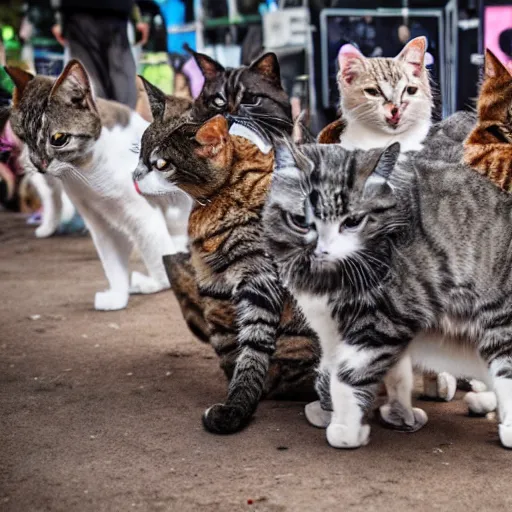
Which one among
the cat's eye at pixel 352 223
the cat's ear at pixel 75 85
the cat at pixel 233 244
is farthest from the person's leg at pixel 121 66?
the cat's eye at pixel 352 223

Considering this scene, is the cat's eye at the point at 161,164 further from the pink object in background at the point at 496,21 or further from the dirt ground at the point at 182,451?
the pink object in background at the point at 496,21

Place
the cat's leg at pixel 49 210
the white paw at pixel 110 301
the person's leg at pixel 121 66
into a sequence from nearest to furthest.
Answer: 1. the white paw at pixel 110 301
2. the person's leg at pixel 121 66
3. the cat's leg at pixel 49 210

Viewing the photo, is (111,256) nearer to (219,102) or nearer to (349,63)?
(219,102)

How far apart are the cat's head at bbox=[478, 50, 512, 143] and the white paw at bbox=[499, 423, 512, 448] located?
2.29ft

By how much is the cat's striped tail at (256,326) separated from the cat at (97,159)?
490mm

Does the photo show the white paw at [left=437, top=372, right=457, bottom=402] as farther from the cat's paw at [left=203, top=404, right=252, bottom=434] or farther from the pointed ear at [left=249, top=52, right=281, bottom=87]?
the pointed ear at [left=249, top=52, right=281, bottom=87]

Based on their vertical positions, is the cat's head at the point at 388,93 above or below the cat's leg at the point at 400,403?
above

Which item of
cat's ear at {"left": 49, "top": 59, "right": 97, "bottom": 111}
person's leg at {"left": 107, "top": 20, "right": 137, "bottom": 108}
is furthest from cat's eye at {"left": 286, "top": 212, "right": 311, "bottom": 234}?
person's leg at {"left": 107, "top": 20, "right": 137, "bottom": 108}

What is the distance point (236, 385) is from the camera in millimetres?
2096

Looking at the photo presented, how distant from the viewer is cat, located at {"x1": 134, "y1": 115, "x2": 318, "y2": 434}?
2.05 metres

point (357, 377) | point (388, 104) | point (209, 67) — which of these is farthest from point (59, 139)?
point (357, 377)

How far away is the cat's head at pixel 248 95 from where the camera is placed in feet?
7.64

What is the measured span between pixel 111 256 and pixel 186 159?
1630mm

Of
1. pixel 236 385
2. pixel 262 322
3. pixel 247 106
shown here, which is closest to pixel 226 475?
pixel 236 385
